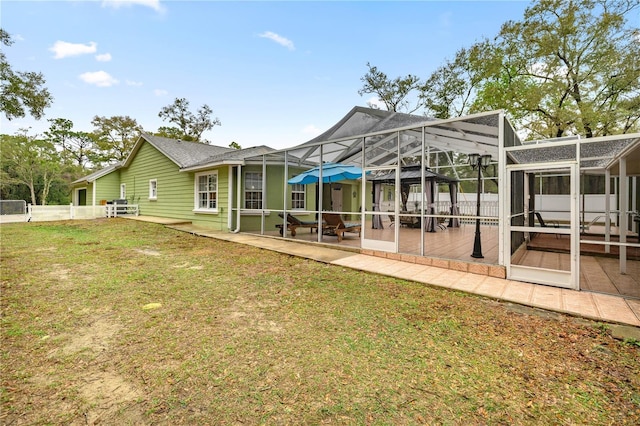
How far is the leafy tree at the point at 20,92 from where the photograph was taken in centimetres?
783

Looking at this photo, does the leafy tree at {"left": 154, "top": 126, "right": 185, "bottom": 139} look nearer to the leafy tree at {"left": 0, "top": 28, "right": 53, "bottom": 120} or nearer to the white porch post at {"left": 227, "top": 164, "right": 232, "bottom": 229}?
the leafy tree at {"left": 0, "top": 28, "right": 53, "bottom": 120}

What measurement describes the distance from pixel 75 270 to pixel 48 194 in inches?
1222

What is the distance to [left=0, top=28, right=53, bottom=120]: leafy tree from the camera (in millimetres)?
7832

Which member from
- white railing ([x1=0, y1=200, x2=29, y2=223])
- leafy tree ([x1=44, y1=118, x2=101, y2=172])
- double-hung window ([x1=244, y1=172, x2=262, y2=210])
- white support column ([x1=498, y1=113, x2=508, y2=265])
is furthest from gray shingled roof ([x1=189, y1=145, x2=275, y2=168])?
leafy tree ([x1=44, y1=118, x2=101, y2=172])

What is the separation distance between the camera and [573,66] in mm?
14461

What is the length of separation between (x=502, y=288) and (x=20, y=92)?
12.8 meters

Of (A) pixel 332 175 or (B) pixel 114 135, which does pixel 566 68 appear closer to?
(A) pixel 332 175

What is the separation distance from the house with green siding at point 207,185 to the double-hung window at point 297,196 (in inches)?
1.6

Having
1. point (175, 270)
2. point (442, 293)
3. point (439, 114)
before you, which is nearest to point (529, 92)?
point (439, 114)

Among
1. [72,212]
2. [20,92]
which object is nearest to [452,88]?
[20,92]

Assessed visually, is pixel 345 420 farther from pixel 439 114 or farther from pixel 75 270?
pixel 439 114

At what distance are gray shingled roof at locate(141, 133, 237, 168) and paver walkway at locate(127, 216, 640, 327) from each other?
326 inches

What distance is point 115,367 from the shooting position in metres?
2.36

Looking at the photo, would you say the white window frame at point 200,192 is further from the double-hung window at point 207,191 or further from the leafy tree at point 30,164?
the leafy tree at point 30,164
